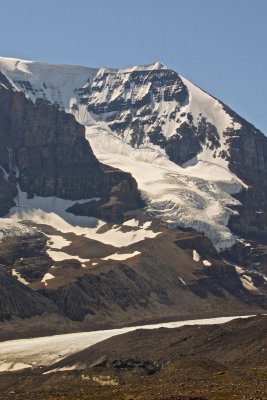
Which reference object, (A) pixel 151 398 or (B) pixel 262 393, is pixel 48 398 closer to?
(A) pixel 151 398

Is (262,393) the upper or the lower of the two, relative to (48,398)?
upper

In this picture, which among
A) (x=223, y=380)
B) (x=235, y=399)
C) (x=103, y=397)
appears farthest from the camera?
(x=223, y=380)

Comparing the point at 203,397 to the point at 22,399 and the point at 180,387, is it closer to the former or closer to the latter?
the point at 180,387

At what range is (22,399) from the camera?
198875 millimetres

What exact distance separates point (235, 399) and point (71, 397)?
3636 centimetres

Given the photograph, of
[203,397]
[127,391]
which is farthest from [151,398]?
[127,391]

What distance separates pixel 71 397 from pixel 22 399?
14.3m

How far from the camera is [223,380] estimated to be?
199 meters

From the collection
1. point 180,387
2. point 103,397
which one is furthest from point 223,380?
point 103,397

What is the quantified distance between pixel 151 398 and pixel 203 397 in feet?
33.1

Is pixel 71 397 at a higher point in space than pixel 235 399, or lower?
lower

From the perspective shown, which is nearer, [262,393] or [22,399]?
[262,393]

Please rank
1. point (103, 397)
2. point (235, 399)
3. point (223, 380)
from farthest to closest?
point (223, 380), point (103, 397), point (235, 399)

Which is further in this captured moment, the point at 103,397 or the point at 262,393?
the point at 103,397
